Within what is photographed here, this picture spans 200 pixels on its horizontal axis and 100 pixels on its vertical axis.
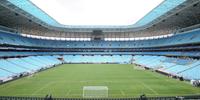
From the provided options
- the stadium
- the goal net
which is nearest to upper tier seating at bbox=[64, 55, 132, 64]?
the stadium

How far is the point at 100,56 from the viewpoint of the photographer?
8862 centimetres

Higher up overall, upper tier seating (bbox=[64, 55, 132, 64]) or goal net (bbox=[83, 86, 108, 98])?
upper tier seating (bbox=[64, 55, 132, 64])

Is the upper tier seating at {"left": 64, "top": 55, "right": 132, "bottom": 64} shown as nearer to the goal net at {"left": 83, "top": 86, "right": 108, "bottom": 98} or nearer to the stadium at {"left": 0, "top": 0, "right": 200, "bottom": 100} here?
the stadium at {"left": 0, "top": 0, "right": 200, "bottom": 100}

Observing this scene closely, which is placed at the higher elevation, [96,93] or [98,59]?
[98,59]

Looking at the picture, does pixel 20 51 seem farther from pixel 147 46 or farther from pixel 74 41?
pixel 147 46

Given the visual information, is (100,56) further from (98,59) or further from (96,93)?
(96,93)

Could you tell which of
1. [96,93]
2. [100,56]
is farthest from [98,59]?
[96,93]

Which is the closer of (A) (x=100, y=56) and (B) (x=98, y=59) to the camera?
(B) (x=98, y=59)

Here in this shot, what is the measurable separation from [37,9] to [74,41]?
45721 millimetres

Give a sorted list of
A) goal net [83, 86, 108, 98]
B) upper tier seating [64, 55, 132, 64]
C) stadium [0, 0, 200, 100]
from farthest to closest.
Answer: upper tier seating [64, 55, 132, 64] → stadium [0, 0, 200, 100] → goal net [83, 86, 108, 98]

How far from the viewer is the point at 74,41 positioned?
94.2 m

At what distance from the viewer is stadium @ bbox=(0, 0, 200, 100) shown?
2692 centimetres

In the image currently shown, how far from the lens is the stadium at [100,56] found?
88.3 ft

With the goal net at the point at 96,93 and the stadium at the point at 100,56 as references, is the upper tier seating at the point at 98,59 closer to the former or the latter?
the stadium at the point at 100,56
